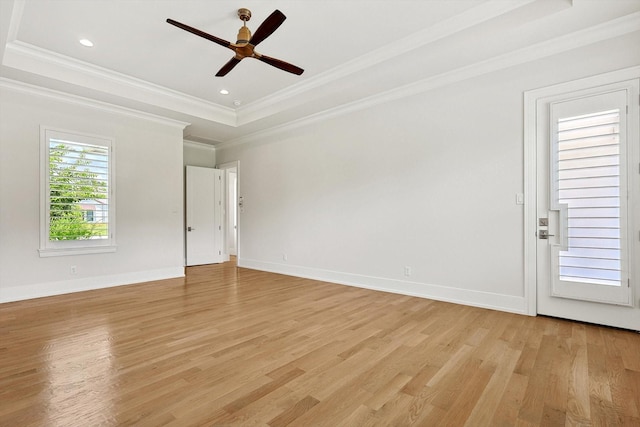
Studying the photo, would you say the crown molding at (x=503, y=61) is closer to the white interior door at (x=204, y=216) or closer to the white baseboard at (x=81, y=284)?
the white interior door at (x=204, y=216)

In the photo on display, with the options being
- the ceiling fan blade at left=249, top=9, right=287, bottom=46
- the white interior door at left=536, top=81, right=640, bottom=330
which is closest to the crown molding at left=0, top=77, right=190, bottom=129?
the ceiling fan blade at left=249, top=9, right=287, bottom=46

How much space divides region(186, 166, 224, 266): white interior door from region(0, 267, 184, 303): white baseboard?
1.27m

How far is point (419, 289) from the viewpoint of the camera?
4.32 meters

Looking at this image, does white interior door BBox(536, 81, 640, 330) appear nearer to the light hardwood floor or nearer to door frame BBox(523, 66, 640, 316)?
door frame BBox(523, 66, 640, 316)

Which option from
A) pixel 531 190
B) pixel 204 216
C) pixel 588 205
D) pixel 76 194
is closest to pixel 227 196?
pixel 204 216

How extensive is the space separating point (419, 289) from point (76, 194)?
5309 mm

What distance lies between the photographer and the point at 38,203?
14.5 ft

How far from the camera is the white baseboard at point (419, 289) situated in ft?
11.8

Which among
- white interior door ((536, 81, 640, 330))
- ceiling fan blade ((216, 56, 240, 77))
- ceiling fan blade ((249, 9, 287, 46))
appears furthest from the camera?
ceiling fan blade ((216, 56, 240, 77))

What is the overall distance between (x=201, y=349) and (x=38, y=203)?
372 centimetres

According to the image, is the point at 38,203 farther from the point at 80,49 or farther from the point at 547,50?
the point at 547,50

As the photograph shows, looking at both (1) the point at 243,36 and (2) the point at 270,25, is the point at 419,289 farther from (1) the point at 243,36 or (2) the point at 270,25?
(1) the point at 243,36

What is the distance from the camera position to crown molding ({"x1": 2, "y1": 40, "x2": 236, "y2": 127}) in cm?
380

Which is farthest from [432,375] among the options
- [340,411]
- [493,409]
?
[340,411]
